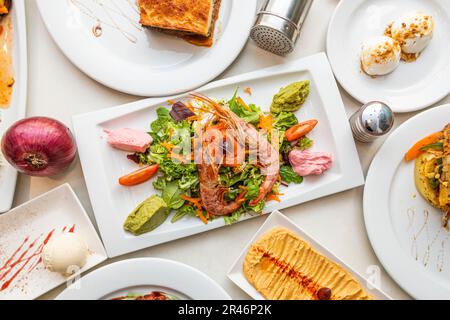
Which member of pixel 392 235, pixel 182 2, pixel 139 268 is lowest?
pixel 139 268

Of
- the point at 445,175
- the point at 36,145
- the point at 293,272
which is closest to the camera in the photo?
the point at 36,145

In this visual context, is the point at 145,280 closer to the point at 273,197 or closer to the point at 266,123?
the point at 273,197

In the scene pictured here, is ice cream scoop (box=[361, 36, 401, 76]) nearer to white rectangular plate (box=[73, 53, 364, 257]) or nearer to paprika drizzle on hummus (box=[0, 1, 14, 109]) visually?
white rectangular plate (box=[73, 53, 364, 257])

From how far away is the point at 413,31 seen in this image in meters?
2.57

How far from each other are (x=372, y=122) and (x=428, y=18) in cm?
81

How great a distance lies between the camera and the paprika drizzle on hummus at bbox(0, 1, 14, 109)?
261 cm

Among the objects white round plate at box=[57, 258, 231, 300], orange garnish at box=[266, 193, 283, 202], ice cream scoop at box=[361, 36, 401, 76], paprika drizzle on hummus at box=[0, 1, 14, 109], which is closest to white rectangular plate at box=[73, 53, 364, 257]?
orange garnish at box=[266, 193, 283, 202]

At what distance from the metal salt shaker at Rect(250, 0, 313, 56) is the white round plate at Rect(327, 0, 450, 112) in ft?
0.93

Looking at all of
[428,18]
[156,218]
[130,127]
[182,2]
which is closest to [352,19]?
[428,18]

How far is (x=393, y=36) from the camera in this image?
264 centimetres

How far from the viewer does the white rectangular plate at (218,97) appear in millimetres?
2533

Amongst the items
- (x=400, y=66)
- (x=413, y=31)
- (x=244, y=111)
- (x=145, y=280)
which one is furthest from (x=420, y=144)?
(x=145, y=280)

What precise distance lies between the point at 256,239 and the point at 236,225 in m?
0.18

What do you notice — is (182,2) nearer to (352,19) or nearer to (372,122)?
(352,19)
